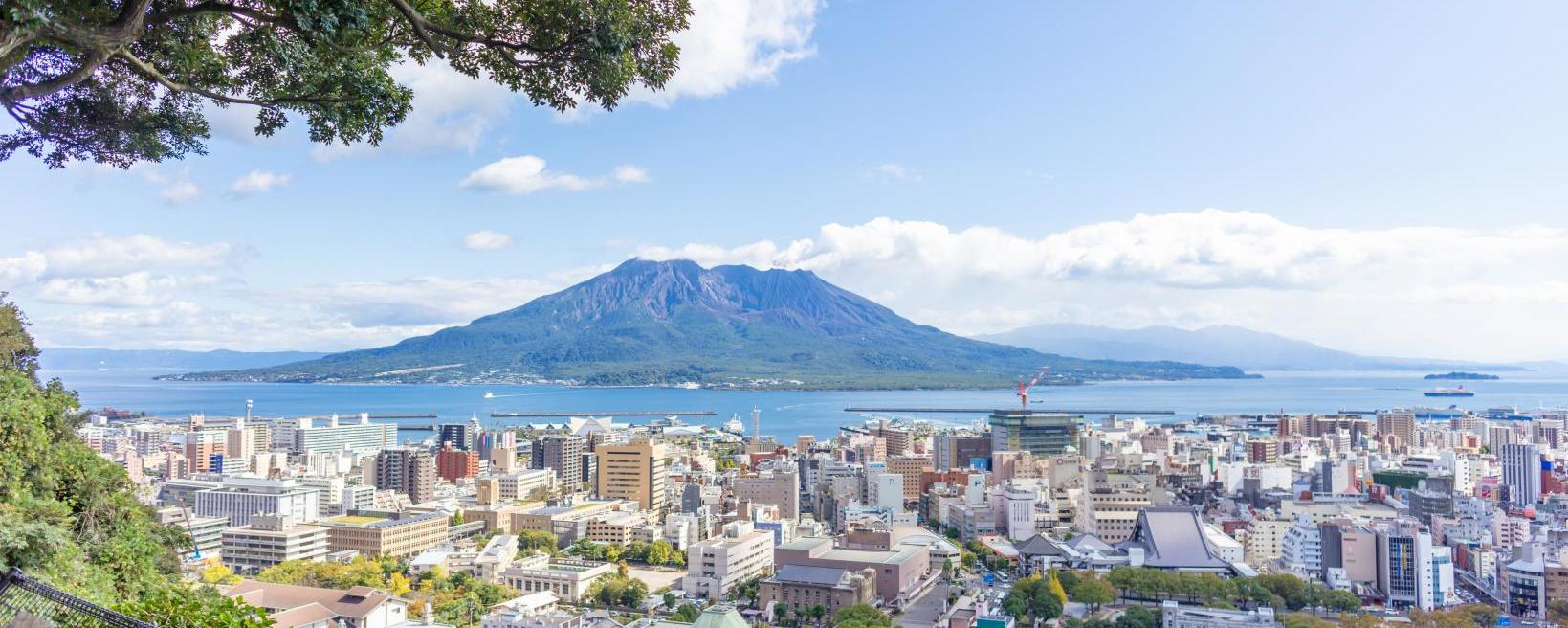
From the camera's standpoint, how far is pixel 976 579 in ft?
46.1

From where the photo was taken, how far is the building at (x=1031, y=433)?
25.9m

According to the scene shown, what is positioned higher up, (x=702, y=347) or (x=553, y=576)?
(x=702, y=347)

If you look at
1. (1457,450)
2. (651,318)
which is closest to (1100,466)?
(1457,450)

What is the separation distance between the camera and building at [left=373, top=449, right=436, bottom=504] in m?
20.9

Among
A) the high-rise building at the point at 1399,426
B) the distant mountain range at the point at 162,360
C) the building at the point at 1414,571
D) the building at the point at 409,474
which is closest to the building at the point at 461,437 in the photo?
the building at the point at 409,474

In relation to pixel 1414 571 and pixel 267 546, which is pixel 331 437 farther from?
pixel 1414 571

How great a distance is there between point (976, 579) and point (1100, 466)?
644 centimetres

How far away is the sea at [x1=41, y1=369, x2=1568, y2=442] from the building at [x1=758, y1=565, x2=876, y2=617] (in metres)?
23.9

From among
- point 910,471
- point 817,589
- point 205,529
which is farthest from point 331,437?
point 817,589

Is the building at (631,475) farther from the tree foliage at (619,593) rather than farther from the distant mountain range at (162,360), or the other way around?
the distant mountain range at (162,360)

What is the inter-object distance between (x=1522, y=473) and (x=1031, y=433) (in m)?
10.3

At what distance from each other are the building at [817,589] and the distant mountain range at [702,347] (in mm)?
50326

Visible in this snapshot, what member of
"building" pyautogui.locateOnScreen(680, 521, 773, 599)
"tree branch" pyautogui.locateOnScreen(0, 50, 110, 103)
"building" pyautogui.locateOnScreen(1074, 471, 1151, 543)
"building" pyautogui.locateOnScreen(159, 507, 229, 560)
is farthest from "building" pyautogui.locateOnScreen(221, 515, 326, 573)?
"tree branch" pyautogui.locateOnScreen(0, 50, 110, 103)

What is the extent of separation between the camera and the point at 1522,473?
1944cm
